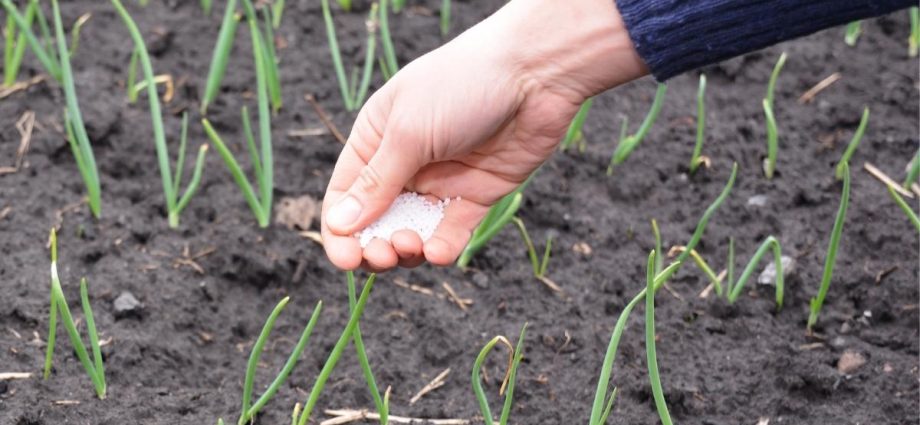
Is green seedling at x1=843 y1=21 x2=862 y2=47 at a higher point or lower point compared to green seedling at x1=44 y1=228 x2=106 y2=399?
lower

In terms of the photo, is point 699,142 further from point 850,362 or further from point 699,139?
point 850,362

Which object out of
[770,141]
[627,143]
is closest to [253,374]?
[627,143]

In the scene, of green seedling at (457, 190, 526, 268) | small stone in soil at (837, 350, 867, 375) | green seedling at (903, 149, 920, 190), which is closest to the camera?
small stone in soil at (837, 350, 867, 375)

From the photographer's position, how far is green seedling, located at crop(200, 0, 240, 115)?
2.83 metres

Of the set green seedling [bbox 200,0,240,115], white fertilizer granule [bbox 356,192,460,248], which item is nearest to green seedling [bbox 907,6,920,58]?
white fertilizer granule [bbox 356,192,460,248]

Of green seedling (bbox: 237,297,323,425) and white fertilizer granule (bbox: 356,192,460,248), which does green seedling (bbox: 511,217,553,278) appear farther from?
green seedling (bbox: 237,297,323,425)

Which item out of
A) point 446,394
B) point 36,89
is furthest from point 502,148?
point 36,89

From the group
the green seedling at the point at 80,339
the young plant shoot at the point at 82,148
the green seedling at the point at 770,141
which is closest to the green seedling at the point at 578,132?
the green seedling at the point at 770,141

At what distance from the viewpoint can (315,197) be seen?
2.79m

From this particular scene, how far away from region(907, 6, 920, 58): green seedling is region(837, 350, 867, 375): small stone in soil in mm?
1371

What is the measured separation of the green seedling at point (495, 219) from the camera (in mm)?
2436

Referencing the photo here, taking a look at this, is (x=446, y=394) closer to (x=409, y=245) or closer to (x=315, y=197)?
(x=409, y=245)

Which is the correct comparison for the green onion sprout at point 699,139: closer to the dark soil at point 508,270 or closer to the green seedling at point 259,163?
the dark soil at point 508,270

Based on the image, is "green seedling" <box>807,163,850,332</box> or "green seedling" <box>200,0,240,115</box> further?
"green seedling" <box>200,0,240,115</box>
